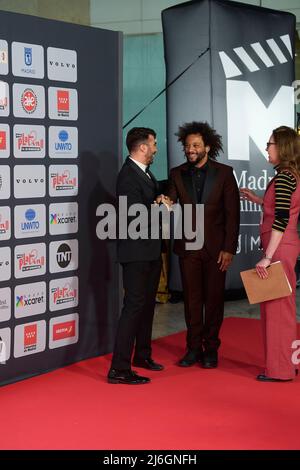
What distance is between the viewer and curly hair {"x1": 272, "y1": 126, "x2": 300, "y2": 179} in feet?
14.6

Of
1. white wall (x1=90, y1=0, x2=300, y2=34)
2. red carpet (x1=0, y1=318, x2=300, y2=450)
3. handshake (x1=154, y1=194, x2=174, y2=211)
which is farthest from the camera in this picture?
white wall (x1=90, y1=0, x2=300, y2=34)

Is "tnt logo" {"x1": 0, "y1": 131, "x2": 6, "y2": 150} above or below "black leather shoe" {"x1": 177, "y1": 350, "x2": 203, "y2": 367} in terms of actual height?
above

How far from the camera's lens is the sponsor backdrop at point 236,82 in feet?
22.9

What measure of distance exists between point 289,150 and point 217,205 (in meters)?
0.59

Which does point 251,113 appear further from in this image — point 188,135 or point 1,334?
point 1,334

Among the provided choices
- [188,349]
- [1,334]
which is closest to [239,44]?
[188,349]

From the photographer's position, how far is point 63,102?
464 cm

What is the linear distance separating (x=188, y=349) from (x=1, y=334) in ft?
4.02

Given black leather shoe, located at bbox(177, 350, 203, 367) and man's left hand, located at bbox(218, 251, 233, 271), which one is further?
black leather shoe, located at bbox(177, 350, 203, 367)

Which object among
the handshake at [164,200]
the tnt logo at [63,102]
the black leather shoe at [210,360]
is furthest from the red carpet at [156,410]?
the tnt logo at [63,102]

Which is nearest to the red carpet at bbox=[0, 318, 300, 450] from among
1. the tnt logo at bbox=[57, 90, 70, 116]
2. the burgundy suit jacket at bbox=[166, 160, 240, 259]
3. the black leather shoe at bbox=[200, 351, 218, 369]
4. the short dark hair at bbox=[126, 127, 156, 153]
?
the black leather shoe at bbox=[200, 351, 218, 369]

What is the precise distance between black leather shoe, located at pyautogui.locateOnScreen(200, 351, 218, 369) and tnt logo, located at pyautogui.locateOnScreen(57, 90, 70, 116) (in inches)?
67.0

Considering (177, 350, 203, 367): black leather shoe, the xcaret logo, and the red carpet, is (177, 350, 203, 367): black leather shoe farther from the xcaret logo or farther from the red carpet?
the xcaret logo

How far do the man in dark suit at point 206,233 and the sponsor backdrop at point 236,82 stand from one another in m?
2.19
